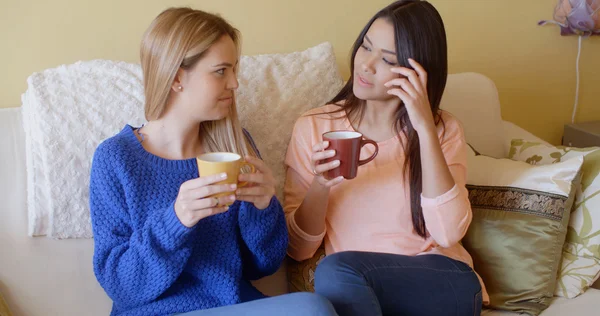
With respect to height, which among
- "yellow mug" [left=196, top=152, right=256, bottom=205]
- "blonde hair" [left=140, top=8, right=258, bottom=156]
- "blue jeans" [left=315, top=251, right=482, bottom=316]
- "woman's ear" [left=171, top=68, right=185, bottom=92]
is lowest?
"blue jeans" [left=315, top=251, right=482, bottom=316]

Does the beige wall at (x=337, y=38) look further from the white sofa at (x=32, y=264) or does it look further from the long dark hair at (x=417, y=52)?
the long dark hair at (x=417, y=52)

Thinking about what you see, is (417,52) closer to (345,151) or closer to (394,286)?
(345,151)

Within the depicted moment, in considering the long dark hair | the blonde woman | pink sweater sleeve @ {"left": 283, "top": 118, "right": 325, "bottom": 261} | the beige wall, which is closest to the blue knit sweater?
the blonde woman

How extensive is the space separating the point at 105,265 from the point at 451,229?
2.61 feet

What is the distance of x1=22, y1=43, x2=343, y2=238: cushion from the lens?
139 centimetres

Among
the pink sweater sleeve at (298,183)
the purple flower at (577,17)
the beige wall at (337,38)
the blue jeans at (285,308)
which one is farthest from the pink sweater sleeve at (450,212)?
the purple flower at (577,17)

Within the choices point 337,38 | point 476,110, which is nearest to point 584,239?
point 476,110

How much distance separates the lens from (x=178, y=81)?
1.27 metres

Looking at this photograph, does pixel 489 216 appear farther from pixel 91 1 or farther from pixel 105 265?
pixel 91 1

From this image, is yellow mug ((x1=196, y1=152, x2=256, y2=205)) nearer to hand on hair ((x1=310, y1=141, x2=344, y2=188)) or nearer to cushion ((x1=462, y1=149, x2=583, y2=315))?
hand on hair ((x1=310, y1=141, x2=344, y2=188))

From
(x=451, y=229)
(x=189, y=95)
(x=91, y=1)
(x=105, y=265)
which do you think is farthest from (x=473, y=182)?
(x=91, y=1)

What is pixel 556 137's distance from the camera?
8.47 feet

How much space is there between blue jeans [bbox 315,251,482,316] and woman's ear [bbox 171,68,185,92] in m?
0.51

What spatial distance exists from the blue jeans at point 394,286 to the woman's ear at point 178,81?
510 mm
